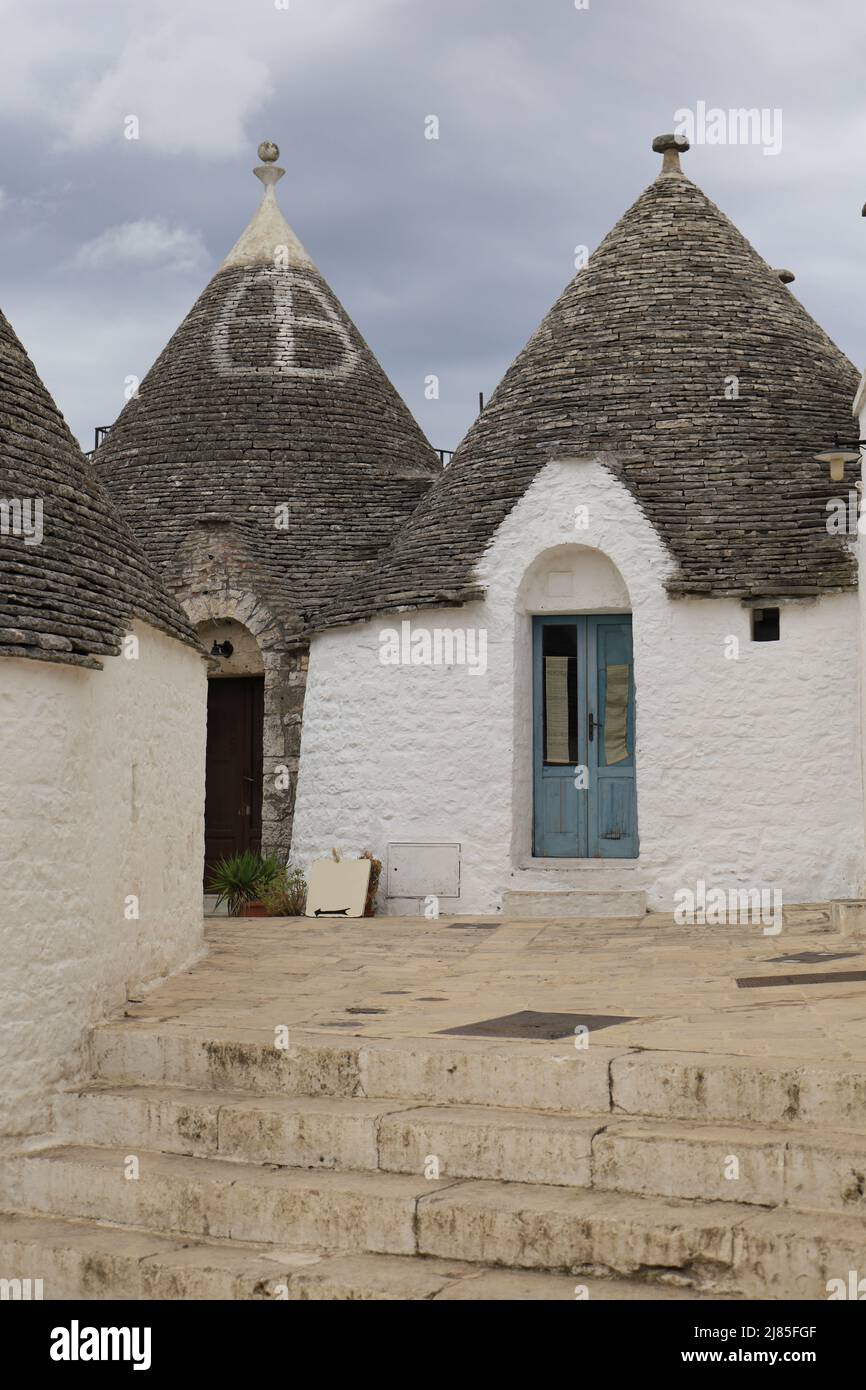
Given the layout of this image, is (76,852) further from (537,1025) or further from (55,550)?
(537,1025)

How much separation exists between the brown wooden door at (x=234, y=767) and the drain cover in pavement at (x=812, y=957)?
25.6ft

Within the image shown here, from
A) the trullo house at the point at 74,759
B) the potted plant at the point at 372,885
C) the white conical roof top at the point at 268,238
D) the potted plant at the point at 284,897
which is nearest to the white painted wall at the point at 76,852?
the trullo house at the point at 74,759

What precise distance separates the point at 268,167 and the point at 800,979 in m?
14.9

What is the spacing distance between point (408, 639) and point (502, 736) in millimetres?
1335

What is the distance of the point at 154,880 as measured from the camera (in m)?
8.62

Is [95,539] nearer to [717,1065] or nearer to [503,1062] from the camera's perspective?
[503,1062]

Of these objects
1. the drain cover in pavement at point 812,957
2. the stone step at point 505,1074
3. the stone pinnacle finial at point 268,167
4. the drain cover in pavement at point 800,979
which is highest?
the stone pinnacle finial at point 268,167

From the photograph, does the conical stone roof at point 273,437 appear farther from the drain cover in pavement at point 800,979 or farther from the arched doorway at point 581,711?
the drain cover in pavement at point 800,979

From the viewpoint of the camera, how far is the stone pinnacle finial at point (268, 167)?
64.3ft

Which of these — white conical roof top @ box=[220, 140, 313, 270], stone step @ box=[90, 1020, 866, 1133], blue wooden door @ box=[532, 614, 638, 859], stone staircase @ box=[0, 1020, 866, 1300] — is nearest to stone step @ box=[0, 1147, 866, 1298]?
stone staircase @ box=[0, 1020, 866, 1300]

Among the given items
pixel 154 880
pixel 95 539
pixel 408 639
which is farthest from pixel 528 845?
pixel 95 539

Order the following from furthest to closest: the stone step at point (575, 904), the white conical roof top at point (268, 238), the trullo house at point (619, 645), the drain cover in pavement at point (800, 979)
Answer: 1. the white conical roof top at point (268, 238)
2. the trullo house at point (619, 645)
3. the stone step at point (575, 904)
4. the drain cover in pavement at point (800, 979)

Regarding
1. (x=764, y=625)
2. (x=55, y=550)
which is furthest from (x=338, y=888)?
(x=55, y=550)

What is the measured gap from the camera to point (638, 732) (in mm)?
13281
